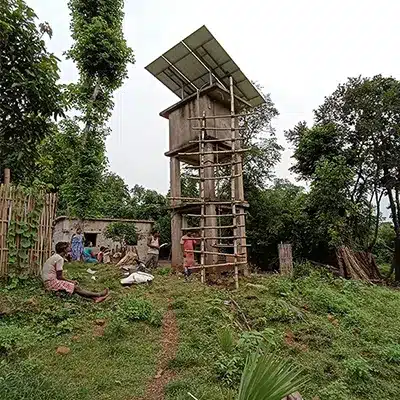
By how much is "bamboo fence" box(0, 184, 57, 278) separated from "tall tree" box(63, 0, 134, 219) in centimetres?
962

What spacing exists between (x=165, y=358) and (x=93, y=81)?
16625mm

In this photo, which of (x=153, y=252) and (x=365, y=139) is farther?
(x=365, y=139)

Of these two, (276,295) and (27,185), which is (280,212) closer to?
(276,295)

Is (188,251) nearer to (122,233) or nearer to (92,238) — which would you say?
(122,233)

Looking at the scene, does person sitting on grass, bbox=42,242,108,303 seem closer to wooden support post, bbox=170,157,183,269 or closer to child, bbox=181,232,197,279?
child, bbox=181,232,197,279

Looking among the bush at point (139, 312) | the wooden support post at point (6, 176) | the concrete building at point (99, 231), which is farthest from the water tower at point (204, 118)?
the concrete building at point (99, 231)

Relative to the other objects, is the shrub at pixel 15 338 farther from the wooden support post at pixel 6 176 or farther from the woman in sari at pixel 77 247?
the woman in sari at pixel 77 247

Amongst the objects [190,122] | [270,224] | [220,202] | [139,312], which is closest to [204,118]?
[190,122]

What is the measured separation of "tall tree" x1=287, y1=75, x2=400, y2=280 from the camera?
19.7 metres

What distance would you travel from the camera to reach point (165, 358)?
4832 mm

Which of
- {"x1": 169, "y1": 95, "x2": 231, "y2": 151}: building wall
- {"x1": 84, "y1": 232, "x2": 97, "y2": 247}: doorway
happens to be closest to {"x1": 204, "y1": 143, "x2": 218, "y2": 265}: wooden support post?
{"x1": 169, "y1": 95, "x2": 231, "y2": 151}: building wall

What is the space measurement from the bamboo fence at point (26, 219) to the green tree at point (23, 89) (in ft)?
2.29

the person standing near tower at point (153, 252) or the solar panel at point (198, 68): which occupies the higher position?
the solar panel at point (198, 68)

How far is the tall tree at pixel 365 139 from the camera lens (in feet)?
64.5
